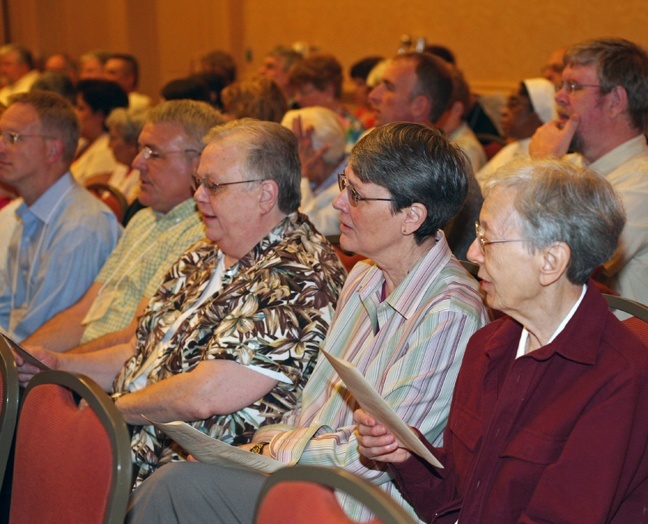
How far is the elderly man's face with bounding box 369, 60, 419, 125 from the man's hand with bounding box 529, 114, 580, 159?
0.97 metres

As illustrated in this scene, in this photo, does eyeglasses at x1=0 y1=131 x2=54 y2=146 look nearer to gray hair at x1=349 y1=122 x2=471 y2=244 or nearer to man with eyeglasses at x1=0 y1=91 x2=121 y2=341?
man with eyeglasses at x1=0 y1=91 x2=121 y2=341

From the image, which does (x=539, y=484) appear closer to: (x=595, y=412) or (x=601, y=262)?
(x=595, y=412)

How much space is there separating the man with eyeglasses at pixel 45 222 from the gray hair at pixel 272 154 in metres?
1.11

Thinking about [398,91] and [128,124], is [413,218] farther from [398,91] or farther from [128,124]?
[128,124]

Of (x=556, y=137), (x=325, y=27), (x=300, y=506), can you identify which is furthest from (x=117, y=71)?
(x=300, y=506)

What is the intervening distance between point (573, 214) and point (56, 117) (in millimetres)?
2728

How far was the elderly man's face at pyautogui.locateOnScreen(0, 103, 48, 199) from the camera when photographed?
12.1ft

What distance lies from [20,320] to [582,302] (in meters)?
2.56

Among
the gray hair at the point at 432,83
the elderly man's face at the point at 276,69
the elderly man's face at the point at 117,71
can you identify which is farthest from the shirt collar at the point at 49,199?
the elderly man's face at the point at 117,71

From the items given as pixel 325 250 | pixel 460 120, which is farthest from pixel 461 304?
pixel 460 120

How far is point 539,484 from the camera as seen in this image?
1556 mm

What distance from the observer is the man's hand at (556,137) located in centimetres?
322

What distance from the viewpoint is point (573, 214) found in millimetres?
1657

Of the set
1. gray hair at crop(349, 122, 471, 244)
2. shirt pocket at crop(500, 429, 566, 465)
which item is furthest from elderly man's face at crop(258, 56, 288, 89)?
shirt pocket at crop(500, 429, 566, 465)
